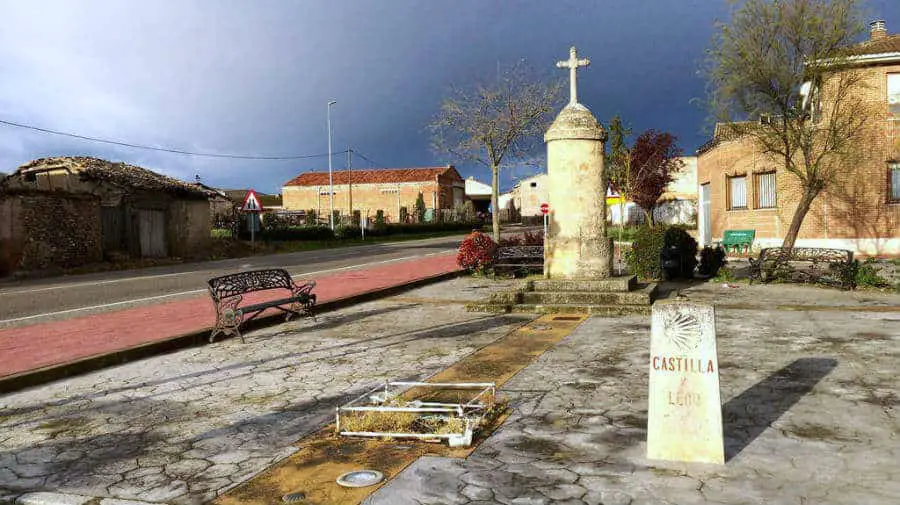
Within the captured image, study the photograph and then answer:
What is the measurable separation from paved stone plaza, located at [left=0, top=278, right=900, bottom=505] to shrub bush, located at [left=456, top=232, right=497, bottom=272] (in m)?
8.07

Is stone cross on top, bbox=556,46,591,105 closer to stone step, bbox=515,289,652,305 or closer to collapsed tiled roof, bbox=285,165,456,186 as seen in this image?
stone step, bbox=515,289,652,305

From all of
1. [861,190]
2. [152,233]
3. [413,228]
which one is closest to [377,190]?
[413,228]

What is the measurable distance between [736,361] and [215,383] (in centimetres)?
512

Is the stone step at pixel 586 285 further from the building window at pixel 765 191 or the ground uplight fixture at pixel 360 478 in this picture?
the building window at pixel 765 191

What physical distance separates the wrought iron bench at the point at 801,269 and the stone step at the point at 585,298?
4665 millimetres

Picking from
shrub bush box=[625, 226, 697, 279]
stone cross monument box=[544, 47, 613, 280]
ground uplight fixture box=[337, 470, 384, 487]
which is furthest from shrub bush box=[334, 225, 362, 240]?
ground uplight fixture box=[337, 470, 384, 487]

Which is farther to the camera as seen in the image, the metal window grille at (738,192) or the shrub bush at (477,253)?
the metal window grille at (738,192)

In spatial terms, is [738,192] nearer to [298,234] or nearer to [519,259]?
[519,259]

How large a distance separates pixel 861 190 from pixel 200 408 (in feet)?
64.7

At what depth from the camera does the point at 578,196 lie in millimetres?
10875

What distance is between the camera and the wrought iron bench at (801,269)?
12797 mm

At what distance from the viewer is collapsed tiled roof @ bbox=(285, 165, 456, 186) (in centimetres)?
6375

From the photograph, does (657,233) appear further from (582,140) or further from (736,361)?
(736,361)

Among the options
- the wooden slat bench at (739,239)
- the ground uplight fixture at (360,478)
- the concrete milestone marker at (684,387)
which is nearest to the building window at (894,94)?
the wooden slat bench at (739,239)
